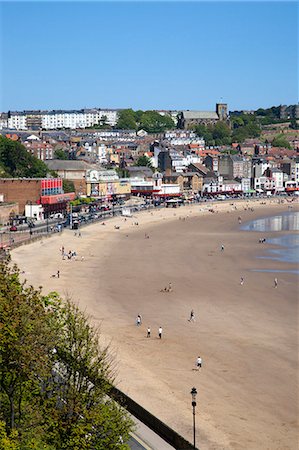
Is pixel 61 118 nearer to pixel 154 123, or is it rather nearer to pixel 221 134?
pixel 154 123

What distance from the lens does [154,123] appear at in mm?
173750

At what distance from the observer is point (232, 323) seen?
29.6 m

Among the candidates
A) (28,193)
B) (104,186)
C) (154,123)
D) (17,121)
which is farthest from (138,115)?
(28,193)

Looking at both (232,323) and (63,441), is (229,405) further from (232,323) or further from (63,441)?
(232,323)

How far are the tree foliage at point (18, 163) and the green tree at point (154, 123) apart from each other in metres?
90.3

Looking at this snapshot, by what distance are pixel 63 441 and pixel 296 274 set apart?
28.6 m

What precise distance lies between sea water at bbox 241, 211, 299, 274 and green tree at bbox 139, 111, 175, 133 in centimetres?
8559

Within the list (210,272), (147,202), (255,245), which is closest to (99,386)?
(210,272)

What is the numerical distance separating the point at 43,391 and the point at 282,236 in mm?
46214

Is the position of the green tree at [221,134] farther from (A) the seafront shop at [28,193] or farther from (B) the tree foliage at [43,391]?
(B) the tree foliage at [43,391]

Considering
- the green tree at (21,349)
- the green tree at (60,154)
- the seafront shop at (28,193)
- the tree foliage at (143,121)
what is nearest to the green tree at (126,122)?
the tree foliage at (143,121)

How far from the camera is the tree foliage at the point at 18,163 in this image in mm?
75062

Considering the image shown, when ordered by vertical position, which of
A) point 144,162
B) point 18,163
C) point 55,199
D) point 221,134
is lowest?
point 55,199

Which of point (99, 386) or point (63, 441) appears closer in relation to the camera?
point (63, 441)
